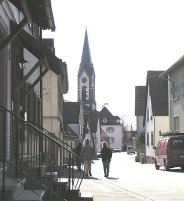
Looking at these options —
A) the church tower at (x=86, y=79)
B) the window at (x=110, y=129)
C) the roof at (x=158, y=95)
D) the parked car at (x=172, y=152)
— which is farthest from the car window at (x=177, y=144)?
the window at (x=110, y=129)

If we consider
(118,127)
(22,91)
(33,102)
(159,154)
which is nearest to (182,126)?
(159,154)

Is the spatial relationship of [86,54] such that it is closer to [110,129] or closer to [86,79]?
[86,79]

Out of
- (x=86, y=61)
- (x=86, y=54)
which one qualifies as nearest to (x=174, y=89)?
(x=86, y=54)

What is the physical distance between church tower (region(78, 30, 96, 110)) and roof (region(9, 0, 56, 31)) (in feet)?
375

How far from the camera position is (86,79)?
130m

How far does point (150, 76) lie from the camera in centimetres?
5834

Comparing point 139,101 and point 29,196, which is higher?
point 139,101

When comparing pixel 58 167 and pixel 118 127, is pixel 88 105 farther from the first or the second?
pixel 58 167

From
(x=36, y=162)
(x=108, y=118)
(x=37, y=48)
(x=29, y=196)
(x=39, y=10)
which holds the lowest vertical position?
(x=29, y=196)

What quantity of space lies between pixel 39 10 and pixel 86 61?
117 metres

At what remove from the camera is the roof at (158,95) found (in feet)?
184

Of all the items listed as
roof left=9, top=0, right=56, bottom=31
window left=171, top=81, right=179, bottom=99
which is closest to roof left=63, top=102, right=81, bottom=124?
window left=171, top=81, right=179, bottom=99

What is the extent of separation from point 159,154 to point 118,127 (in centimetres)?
11873

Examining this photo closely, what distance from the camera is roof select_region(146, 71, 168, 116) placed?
56.0 meters
